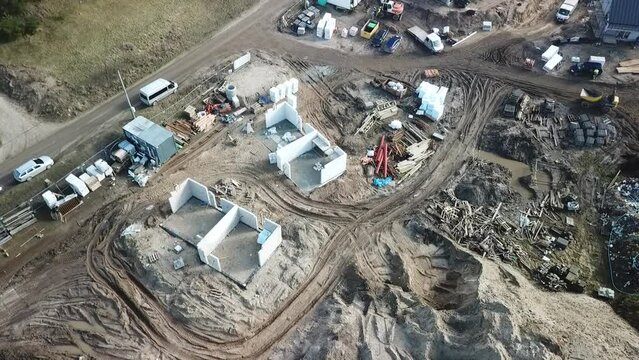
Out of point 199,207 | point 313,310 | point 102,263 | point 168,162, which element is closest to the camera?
point 313,310

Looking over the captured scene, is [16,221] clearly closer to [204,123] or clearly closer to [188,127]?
[188,127]

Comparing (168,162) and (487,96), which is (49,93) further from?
(487,96)

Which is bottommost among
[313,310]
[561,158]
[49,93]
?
[313,310]

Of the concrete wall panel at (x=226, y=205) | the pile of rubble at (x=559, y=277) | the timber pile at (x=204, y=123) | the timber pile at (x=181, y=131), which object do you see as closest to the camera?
the pile of rubble at (x=559, y=277)

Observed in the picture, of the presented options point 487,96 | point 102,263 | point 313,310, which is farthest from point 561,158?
point 102,263

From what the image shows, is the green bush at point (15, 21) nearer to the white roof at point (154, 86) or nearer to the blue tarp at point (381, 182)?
the white roof at point (154, 86)

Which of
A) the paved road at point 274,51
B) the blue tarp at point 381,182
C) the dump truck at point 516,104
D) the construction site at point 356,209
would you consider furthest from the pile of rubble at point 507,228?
the paved road at point 274,51
